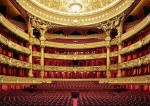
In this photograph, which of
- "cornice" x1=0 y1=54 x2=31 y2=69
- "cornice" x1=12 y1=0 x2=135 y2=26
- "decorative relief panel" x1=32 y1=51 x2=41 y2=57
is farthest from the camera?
A: "decorative relief panel" x1=32 y1=51 x2=41 y2=57

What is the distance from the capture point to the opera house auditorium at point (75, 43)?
18047 millimetres

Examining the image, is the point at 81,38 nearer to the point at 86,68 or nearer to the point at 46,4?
the point at 86,68

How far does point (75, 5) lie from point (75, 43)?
799 centimetres

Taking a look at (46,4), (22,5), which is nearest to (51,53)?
(46,4)

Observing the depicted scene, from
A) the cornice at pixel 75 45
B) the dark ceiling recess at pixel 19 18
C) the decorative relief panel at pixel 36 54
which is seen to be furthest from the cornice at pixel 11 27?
the cornice at pixel 75 45

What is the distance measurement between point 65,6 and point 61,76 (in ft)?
37.2

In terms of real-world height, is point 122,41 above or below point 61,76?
above

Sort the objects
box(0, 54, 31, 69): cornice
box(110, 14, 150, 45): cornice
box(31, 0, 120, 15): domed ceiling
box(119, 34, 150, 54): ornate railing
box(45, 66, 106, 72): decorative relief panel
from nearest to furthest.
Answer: box(0, 54, 31, 69): cornice < box(119, 34, 150, 54): ornate railing < box(110, 14, 150, 45): cornice < box(31, 0, 120, 15): domed ceiling < box(45, 66, 106, 72): decorative relief panel

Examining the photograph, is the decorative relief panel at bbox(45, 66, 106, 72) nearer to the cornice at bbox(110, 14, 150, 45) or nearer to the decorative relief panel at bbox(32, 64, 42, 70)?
the decorative relief panel at bbox(32, 64, 42, 70)

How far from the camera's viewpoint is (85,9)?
79.9 feet

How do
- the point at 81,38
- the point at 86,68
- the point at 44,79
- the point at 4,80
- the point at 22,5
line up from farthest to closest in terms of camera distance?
the point at 81,38 < the point at 86,68 < the point at 44,79 < the point at 22,5 < the point at 4,80

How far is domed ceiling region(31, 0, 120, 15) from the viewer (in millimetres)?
22189

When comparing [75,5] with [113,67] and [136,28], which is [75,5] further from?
[113,67]

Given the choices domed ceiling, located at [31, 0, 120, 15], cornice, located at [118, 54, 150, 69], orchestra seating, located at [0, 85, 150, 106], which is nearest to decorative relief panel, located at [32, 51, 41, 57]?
domed ceiling, located at [31, 0, 120, 15]
